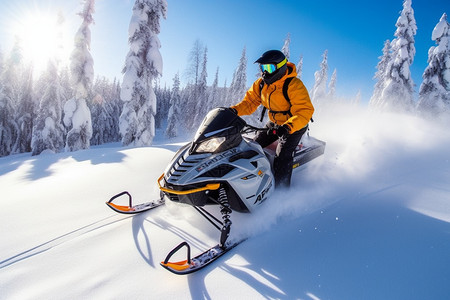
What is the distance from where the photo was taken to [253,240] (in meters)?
2.62

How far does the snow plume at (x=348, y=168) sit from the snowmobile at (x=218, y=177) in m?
0.27

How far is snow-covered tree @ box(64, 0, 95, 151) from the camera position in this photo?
56.7ft

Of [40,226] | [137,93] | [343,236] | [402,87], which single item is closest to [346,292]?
[343,236]

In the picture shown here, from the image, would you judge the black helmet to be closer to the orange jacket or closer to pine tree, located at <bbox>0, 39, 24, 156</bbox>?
the orange jacket

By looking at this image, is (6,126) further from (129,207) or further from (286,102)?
(286,102)

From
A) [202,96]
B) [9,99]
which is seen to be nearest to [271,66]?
[9,99]

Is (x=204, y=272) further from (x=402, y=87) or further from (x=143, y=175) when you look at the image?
(x=402, y=87)

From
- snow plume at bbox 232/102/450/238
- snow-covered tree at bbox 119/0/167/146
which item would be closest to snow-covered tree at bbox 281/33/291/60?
snow-covered tree at bbox 119/0/167/146

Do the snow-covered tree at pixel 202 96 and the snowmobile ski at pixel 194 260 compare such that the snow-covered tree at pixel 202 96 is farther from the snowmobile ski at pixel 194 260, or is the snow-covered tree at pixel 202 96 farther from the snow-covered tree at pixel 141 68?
the snowmobile ski at pixel 194 260

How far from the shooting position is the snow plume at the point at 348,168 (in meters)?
3.14

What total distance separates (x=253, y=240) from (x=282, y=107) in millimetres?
2019

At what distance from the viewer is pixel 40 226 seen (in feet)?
8.91

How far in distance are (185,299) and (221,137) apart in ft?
5.39

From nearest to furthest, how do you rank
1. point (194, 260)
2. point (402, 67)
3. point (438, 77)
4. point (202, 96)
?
point (194, 260) < point (438, 77) < point (402, 67) < point (202, 96)
